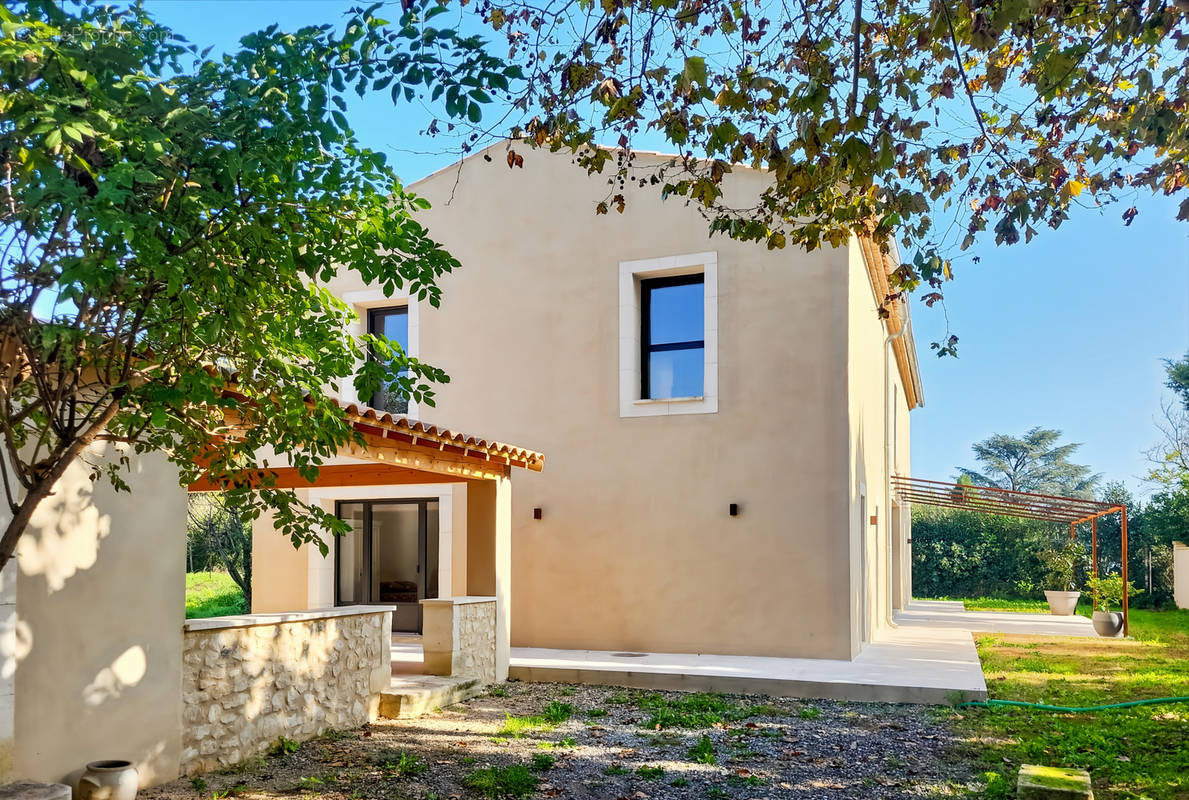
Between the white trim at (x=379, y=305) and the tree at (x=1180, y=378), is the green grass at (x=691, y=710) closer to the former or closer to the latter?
the white trim at (x=379, y=305)

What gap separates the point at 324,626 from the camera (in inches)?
326

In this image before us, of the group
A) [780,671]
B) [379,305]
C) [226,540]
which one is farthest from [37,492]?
[226,540]

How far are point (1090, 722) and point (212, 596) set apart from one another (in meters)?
21.2

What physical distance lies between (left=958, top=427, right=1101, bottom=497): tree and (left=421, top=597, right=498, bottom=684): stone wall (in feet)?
165

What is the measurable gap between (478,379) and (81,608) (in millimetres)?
8471

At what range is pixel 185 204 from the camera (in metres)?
3.69

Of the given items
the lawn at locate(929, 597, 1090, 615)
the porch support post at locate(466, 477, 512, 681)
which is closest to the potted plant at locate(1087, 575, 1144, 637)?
the lawn at locate(929, 597, 1090, 615)

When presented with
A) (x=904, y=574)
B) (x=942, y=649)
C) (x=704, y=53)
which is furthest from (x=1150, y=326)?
(x=704, y=53)

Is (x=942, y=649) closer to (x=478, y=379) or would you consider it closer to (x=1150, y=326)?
(x=478, y=379)

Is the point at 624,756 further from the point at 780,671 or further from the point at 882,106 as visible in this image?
the point at 882,106

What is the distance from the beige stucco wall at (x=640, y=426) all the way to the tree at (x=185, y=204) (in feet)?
23.0

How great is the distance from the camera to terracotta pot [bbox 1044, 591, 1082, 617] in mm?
21719

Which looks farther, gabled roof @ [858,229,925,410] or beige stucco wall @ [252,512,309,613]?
beige stucco wall @ [252,512,309,613]

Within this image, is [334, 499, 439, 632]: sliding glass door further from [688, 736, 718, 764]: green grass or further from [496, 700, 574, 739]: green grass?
[688, 736, 718, 764]: green grass
